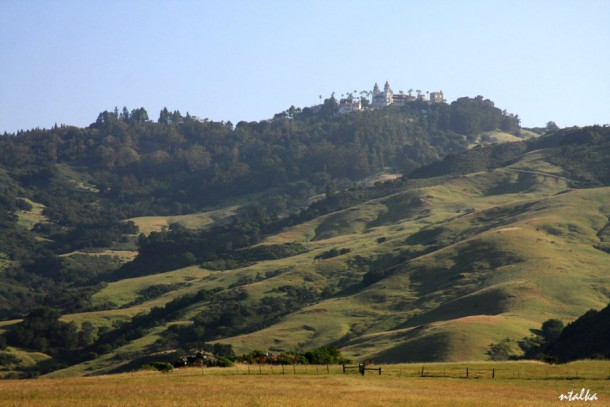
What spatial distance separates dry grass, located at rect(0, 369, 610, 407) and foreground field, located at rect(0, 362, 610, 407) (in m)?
0.04

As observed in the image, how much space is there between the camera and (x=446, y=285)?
131m

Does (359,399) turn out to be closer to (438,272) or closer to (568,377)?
(568,377)

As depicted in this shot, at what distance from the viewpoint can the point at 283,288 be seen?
15462 cm

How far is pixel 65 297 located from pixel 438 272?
8346 cm

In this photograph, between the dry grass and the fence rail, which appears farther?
the fence rail

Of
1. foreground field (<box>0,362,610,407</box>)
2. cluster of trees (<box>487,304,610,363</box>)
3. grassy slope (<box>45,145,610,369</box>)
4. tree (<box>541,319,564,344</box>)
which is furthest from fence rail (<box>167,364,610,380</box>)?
tree (<box>541,319,564,344</box>)

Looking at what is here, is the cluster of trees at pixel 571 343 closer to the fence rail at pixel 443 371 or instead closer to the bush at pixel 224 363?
the fence rail at pixel 443 371

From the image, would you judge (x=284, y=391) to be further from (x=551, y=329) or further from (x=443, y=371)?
(x=551, y=329)

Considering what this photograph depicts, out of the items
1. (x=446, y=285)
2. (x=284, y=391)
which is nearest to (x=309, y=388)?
(x=284, y=391)

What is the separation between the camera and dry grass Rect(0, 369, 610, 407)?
4078 cm

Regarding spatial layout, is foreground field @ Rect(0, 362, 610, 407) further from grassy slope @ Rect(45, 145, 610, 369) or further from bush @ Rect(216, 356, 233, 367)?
grassy slope @ Rect(45, 145, 610, 369)

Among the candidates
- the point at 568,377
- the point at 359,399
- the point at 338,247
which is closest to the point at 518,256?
the point at 338,247

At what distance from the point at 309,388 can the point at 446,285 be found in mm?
86358

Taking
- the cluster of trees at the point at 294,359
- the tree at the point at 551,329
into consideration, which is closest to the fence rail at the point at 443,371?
the cluster of trees at the point at 294,359
